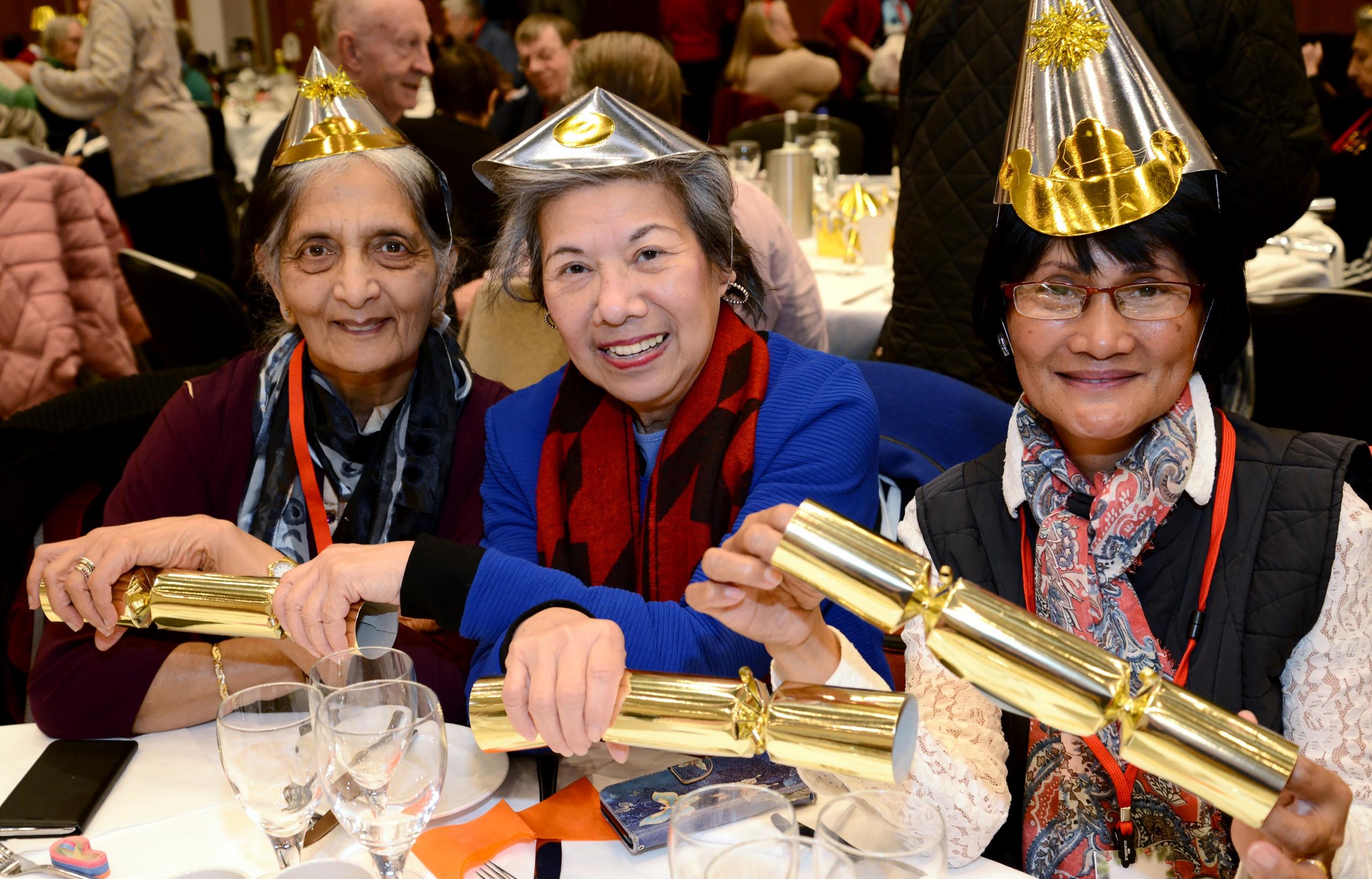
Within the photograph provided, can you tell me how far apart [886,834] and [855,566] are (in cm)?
21

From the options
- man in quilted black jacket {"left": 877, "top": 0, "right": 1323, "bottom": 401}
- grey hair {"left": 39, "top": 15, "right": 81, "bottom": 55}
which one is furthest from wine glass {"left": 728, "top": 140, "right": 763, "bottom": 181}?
grey hair {"left": 39, "top": 15, "right": 81, "bottom": 55}

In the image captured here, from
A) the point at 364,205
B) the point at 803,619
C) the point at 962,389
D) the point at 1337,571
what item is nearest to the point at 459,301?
the point at 364,205

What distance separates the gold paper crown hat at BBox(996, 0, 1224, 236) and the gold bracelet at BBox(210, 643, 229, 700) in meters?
1.19

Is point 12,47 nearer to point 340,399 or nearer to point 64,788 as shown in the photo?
point 340,399

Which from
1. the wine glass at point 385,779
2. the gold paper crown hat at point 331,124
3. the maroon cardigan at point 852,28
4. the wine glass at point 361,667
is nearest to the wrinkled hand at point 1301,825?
the wine glass at point 385,779

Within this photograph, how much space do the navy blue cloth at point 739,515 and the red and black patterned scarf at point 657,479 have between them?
3cm

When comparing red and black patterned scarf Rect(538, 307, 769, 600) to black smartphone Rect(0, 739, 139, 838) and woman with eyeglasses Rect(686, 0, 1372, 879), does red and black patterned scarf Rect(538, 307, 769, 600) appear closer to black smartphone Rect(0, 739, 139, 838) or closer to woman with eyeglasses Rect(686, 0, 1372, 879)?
woman with eyeglasses Rect(686, 0, 1372, 879)

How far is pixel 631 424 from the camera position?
1761 millimetres

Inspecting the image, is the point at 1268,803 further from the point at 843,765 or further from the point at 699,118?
the point at 699,118

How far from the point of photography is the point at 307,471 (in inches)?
74.2

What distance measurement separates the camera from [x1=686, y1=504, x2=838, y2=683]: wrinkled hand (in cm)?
100

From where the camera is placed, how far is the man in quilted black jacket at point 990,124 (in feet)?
7.87

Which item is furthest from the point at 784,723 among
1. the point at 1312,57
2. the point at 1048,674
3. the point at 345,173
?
the point at 1312,57

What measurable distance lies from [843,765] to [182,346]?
2.84m
